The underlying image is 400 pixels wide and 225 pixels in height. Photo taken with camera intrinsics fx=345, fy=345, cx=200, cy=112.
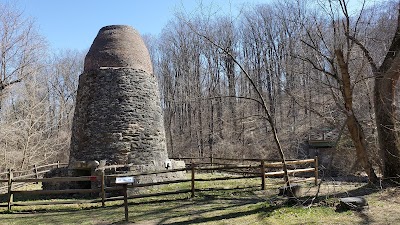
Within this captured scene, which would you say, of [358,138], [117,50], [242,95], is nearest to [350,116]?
[358,138]

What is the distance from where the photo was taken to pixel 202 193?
37.9 ft

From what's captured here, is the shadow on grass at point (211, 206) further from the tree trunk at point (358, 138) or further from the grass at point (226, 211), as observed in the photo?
the tree trunk at point (358, 138)

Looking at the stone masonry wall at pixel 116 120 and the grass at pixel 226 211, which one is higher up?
the stone masonry wall at pixel 116 120

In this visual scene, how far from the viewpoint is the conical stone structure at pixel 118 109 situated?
13539mm

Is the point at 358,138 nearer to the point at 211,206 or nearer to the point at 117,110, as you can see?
the point at 211,206

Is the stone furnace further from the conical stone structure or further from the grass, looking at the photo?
the grass

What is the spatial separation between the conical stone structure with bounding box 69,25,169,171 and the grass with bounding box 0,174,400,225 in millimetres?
2916

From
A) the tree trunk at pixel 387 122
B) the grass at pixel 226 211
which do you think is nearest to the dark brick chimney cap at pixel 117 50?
the grass at pixel 226 211

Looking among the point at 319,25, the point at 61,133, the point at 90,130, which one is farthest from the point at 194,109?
the point at 319,25

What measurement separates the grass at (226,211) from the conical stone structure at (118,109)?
292 centimetres

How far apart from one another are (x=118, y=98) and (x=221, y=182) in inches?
213

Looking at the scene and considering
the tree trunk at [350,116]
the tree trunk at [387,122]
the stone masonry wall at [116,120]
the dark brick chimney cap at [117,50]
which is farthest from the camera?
the dark brick chimney cap at [117,50]

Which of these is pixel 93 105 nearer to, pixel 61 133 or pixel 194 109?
pixel 61 133

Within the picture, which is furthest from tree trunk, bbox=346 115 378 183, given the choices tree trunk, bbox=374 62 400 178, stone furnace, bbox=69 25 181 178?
stone furnace, bbox=69 25 181 178
